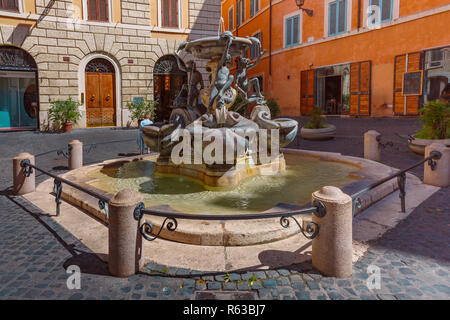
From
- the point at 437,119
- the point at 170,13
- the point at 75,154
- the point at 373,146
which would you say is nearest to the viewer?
the point at 75,154

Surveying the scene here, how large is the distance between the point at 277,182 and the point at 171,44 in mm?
14548

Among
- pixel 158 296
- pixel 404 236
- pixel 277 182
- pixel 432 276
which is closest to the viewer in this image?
pixel 158 296

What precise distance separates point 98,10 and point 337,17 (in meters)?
11.4

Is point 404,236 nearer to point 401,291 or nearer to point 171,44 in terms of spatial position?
point 401,291

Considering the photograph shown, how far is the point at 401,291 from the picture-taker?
2.72m

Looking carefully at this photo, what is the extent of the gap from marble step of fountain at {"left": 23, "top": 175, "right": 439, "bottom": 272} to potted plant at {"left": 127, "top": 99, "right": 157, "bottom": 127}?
12834 mm

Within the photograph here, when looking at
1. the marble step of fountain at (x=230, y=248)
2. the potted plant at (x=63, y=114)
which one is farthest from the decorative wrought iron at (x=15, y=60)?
the marble step of fountain at (x=230, y=248)

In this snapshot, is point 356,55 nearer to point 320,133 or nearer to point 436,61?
point 436,61

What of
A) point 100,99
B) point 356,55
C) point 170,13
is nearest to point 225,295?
point 356,55

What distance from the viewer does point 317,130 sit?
508 inches

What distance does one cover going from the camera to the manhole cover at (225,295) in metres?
2.69

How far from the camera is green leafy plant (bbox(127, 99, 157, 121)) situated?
17.1 m

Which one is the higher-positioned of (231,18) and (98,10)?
(231,18)
